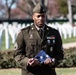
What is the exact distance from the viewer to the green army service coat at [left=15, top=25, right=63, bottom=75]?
16.0 ft

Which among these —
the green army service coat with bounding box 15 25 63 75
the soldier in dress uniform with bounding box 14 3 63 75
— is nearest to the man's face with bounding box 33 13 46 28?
the soldier in dress uniform with bounding box 14 3 63 75

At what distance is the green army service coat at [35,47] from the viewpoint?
4.88 m

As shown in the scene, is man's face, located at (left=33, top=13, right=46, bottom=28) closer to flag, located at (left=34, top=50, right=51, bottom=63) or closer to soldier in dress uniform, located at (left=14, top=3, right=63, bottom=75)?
soldier in dress uniform, located at (left=14, top=3, right=63, bottom=75)

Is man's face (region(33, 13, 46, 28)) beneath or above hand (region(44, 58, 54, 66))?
above

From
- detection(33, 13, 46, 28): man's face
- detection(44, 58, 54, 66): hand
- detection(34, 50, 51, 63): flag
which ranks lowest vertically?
detection(44, 58, 54, 66): hand

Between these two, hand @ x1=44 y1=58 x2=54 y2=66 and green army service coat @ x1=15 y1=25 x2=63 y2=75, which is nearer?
hand @ x1=44 y1=58 x2=54 y2=66

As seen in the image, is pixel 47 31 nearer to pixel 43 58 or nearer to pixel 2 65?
pixel 43 58

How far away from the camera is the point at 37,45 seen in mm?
4875

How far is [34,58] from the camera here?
4.78 meters

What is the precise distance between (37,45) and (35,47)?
0.03 metres

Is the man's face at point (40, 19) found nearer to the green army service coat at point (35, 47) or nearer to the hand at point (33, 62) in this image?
the green army service coat at point (35, 47)

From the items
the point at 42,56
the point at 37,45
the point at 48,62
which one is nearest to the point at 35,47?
the point at 37,45

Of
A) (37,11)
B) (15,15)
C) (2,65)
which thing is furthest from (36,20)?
(15,15)

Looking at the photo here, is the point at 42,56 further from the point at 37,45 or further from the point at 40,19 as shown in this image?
the point at 40,19
